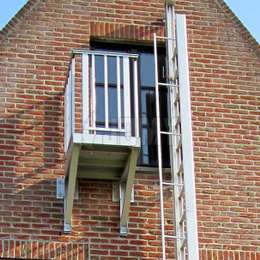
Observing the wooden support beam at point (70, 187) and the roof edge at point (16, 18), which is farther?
the roof edge at point (16, 18)

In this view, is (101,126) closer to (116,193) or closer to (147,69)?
(116,193)

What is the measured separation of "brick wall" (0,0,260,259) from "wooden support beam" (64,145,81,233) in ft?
0.31

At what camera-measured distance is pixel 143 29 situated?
13.0m

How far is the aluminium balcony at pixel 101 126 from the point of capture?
36.8ft

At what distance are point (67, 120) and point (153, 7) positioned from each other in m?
2.32

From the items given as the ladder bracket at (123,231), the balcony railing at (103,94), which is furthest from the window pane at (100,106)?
the ladder bracket at (123,231)

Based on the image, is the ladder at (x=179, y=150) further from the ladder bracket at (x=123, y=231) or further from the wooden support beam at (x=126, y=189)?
the ladder bracket at (x=123, y=231)

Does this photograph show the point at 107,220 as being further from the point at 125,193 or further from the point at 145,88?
the point at 145,88

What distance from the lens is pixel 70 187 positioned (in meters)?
11.4

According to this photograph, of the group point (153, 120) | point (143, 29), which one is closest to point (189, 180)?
point (153, 120)

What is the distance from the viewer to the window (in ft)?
40.0

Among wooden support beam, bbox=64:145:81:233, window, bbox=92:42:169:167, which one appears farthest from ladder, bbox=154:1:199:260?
wooden support beam, bbox=64:145:81:233

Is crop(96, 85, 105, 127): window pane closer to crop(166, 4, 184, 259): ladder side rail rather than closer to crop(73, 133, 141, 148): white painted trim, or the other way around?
crop(73, 133, 141, 148): white painted trim

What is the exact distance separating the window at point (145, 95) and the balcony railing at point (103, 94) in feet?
0.04
